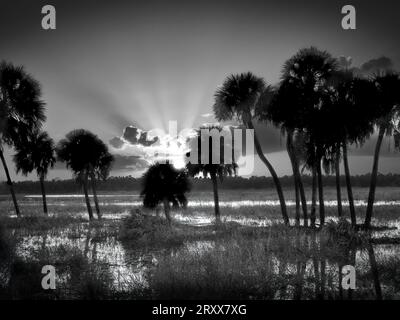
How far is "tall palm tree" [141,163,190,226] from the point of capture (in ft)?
88.0

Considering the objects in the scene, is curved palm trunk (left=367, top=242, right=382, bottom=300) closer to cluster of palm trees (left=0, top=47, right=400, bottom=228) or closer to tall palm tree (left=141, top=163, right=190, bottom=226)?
cluster of palm trees (left=0, top=47, right=400, bottom=228)

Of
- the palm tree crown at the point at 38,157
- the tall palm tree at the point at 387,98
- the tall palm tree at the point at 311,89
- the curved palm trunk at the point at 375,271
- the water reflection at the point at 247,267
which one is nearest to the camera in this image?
the curved palm trunk at the point at 375,271

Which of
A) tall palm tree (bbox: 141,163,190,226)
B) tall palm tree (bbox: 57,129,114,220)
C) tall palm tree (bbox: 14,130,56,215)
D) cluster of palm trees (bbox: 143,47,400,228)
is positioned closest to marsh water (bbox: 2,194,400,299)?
cluster of palm trees (bbox: 143,47,400,228)

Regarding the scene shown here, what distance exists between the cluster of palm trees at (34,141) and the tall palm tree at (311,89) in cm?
1505

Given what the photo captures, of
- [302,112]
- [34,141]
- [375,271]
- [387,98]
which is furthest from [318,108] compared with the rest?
[34,141]

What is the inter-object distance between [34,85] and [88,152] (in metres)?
11.6

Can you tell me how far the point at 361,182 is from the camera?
123312 millimetres

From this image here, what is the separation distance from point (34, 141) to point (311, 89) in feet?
80.4

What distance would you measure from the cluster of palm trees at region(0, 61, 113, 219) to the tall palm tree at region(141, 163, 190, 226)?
742cm

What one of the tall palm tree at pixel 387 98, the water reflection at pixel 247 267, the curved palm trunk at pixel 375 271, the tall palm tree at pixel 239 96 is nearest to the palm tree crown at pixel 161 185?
the tall palm tree at pixel 239 96

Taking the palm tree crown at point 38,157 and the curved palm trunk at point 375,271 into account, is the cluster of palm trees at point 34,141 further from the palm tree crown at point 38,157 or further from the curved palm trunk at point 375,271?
the curved palm trunk at point 375,271

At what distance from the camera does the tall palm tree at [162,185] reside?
26.8 metres

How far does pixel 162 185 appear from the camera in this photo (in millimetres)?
26828
